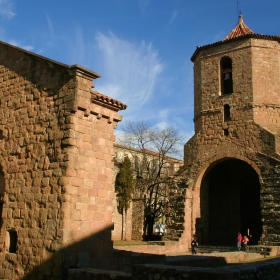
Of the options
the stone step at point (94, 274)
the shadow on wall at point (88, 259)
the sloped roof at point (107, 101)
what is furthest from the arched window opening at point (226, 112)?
the stone step at point (94, 274)

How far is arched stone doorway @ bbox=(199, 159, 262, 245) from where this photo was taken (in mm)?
24359

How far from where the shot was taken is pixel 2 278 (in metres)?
10.2

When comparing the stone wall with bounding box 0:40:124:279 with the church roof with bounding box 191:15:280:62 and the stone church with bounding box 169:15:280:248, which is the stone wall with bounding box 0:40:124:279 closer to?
the stone church with bounding box 169:15:280:248

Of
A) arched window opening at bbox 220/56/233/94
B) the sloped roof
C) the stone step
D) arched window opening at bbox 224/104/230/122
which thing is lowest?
the stone step

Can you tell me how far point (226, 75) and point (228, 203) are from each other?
8392 mm

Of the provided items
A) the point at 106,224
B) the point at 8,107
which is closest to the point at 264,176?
the point at 106,224

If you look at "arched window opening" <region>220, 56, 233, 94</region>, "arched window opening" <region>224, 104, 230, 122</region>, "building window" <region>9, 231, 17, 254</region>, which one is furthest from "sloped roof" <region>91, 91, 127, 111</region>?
"arched window opening" <region>220, 56, 233, 94</region>

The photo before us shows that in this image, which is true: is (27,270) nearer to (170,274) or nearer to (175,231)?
(170,274)

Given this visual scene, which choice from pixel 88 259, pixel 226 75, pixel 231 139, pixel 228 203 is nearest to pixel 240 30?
pixel 226 75

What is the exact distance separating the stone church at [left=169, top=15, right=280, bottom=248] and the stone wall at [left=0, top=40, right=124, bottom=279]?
42.9ft

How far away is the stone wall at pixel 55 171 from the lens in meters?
9.49

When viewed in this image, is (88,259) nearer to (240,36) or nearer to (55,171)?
(55,171)

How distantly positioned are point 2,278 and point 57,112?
15.3 feet

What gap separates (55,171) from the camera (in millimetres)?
9773
